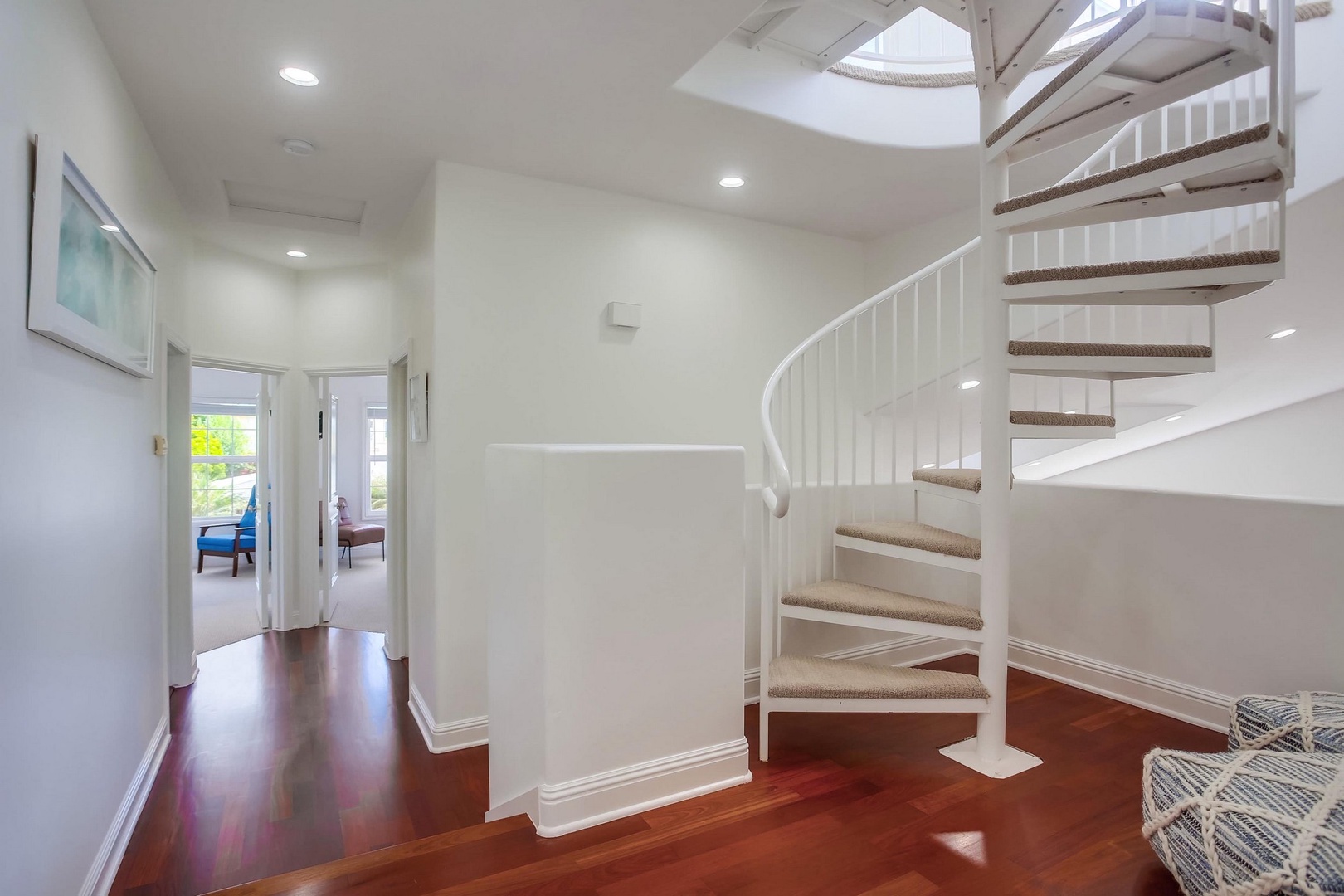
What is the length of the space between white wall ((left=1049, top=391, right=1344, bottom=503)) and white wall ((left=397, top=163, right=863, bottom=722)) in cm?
244

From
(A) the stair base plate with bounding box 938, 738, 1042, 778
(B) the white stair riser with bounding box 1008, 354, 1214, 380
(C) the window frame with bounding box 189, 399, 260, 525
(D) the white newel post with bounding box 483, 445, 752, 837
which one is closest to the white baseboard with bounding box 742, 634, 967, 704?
(A) the stair base plate with bounding box 938, 738, 1042, 778

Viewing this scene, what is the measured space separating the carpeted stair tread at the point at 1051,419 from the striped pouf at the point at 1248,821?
3.56ft

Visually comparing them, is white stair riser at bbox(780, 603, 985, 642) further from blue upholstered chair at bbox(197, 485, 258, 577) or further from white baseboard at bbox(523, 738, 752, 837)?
blue upholstered chair at bbox(197, 485, 258, 577)

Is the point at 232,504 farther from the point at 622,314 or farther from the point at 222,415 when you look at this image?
the point at 622,314

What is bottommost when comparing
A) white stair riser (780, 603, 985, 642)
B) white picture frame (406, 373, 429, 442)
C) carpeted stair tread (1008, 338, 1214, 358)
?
white stair riser (780, 603, 985, 642)

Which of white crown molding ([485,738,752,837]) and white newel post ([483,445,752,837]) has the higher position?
white newel post ([483,445,752,837])

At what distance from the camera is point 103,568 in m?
2.15

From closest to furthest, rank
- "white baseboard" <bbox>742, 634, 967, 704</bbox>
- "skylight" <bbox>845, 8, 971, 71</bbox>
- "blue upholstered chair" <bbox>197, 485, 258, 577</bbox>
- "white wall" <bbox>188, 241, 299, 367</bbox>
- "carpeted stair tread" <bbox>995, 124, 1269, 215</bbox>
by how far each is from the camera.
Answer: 1. "carpeted stair tread" <bbox>995, 124, 1269, 215</bbox>
2. "skylight" <bbox>845, 8, 971, 71</bbox>
3. "white baseboard" <bbox>742, 634, 967, 704</bbox>
4. "white wall" <bbox>188, 241, 299, 367</bbox>
5. "blue upholstered chair" <bbox>197, 485, 258, 577</bbox>

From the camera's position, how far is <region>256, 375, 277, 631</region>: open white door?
496 cm

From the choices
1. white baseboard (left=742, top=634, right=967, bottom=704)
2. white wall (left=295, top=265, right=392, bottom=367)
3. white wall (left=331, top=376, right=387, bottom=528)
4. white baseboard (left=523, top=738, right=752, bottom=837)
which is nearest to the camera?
white baseboard (left=523, top=738, right=752, bottom=837)

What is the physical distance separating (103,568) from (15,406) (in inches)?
36.0

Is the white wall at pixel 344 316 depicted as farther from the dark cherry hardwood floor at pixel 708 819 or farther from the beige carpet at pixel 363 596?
the dark cherry hardwood floor at pixel 708 819

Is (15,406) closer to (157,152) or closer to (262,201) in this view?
(157,152)

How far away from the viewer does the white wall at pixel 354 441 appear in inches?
332
